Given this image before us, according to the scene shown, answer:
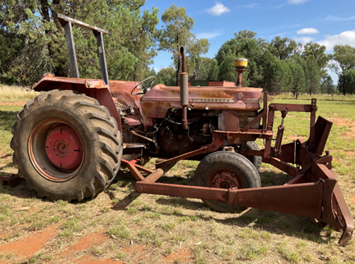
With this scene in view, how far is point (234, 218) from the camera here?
296 centimetres

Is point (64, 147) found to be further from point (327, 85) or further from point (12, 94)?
point (327, 85)

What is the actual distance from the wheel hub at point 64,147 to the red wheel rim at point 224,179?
5.49ft

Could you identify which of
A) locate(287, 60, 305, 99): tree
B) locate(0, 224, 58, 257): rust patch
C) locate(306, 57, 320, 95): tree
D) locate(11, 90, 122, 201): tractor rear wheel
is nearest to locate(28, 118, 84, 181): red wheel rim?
locate(11, 90, 122, 201): tractor rear wheel

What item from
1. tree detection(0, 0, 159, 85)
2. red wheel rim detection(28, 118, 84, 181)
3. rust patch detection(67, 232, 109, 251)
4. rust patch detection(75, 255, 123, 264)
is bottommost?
rust patch detection(75, 255, 123, 264)

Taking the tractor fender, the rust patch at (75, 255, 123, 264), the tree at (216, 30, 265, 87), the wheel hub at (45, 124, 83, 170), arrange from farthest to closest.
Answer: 1. the tree at (216, 30, 265, 87)
2. the tractor fender
3. the wheel hub at (45, 124, 83, 170)
4. the rust patch at (75, 255, 123, 264)

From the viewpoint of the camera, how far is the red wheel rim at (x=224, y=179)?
3057mm

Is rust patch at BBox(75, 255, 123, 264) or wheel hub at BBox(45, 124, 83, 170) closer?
rust patch at BBox(75, 255, 123, 264)

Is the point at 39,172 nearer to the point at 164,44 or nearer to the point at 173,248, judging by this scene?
the point at 173,248

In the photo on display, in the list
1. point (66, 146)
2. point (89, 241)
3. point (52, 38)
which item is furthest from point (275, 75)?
point (89, 241)

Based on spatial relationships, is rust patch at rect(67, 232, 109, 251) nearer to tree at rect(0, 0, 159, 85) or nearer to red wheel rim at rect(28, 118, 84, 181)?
red wheel rim at rect(28, 118, 84, 181)

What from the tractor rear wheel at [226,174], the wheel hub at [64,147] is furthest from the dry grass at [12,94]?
the tractor rear wheel at [226,174]

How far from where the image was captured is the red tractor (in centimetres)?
277

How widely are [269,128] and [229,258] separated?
1751mm

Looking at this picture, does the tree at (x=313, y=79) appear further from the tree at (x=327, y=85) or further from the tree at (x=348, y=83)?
the tree at (x=327, y=85)
